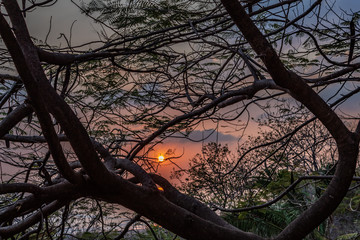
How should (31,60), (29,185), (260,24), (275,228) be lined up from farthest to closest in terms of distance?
(275,228) < (260,24) < (31,60) < (29,185)

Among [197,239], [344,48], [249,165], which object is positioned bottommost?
[197,239]

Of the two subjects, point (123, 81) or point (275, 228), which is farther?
A: point (275, 228)

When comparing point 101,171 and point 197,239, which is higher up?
point 101,171

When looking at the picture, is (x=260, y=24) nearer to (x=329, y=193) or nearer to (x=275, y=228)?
(x=329, y=193)

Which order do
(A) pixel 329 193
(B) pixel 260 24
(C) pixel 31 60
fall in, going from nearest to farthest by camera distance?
1. (C) pixel 31 60
2. (A) pixel 329 193
3. (B) pixel 260 24

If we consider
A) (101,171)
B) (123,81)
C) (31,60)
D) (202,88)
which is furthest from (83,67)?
(101,171)

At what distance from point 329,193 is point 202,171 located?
744 centimetres

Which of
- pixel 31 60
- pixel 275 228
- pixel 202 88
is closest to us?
pixel 31 60

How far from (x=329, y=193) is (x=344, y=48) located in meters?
1.64

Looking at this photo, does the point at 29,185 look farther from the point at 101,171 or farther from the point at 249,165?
the point at 249,165

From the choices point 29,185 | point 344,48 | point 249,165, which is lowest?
point 29,185

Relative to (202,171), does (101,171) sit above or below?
below

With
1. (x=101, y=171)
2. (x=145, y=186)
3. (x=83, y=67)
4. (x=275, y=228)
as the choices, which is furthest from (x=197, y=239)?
(x=275, y=228)

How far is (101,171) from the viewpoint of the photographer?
1317 millimetres
